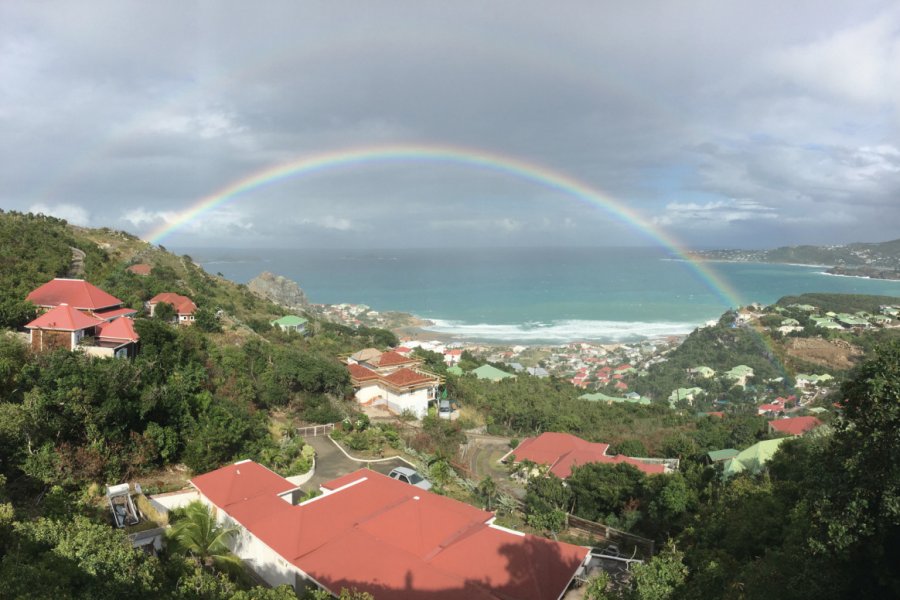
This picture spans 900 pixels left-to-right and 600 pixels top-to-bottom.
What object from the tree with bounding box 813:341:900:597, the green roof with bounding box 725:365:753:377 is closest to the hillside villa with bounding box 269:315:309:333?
the tree with bounding box 813:341:900:597

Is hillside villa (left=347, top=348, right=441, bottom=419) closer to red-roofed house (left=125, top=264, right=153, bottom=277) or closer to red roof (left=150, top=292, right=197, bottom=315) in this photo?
red roof (left=150, top=292, right=197, bottom=315)

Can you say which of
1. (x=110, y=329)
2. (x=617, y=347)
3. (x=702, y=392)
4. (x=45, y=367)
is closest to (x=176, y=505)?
(x=45, y=367)

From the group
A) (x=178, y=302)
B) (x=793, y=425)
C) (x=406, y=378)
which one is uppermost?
(x=178, y=302)

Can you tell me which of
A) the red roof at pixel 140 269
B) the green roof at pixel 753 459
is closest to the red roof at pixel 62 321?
the red roof at pixel 140 269

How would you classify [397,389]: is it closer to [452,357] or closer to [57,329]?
[57,329]

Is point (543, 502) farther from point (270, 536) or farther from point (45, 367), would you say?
point (45, 367)

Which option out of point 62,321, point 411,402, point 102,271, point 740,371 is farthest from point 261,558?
point 740,371
